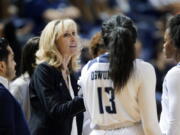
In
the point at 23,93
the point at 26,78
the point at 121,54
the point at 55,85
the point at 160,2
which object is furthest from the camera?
the point at 160,2

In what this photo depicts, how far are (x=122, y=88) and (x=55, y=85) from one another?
0.76 meters

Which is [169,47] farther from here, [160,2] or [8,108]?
[160,2]

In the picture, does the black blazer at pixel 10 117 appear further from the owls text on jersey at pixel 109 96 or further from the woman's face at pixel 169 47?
the woman's face at pixel 169 47

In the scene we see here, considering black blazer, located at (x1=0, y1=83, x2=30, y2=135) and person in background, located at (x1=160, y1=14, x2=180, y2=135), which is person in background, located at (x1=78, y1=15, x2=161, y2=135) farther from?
black blazer, located at (x1=0, y1=83, x2=30, y2=135)

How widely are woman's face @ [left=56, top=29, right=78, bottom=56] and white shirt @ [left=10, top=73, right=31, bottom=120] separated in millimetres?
584

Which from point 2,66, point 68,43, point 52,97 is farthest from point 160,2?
point 2,66

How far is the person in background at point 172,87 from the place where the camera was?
4039mm

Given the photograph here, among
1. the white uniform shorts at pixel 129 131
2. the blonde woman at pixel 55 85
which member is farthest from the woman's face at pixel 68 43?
Answer: the white uniform shorts at pixel 129 131

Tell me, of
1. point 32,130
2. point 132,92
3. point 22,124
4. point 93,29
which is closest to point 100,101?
point 132,92

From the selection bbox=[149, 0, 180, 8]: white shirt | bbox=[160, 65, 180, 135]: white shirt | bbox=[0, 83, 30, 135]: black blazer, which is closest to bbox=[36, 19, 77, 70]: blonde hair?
bbox=[0, 83, 30, 135]: black blazer

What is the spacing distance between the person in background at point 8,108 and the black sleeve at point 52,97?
20.8 inches

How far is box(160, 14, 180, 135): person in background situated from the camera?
13.3 feet

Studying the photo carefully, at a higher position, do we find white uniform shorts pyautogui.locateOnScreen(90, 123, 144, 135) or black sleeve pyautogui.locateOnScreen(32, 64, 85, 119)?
black sleeve pyautogui.locateOnScreen(32, 64, 85, 119)

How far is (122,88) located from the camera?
4.07 m
